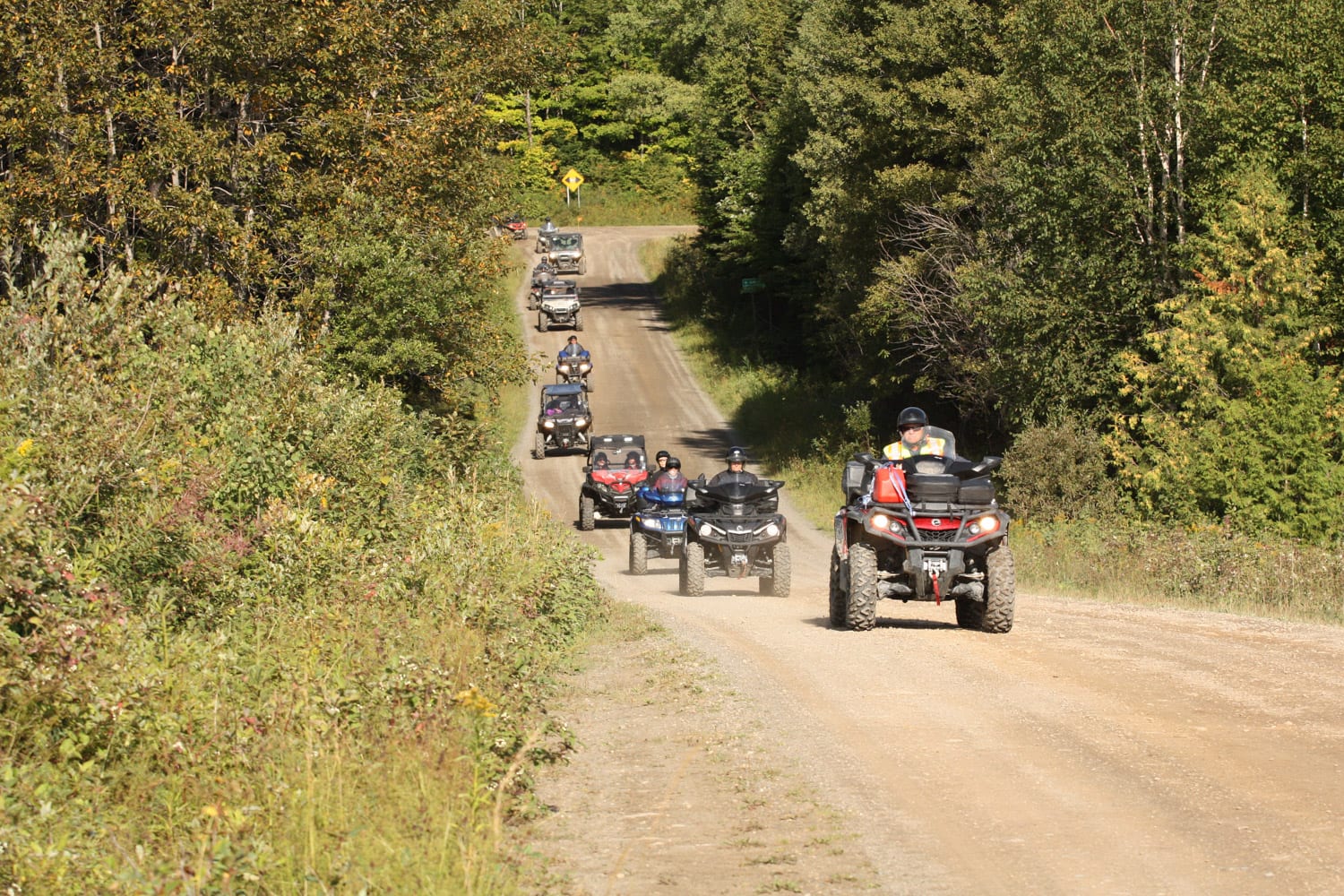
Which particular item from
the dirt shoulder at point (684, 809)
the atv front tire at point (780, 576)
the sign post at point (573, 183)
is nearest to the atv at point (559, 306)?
the sign post at point (573, 183)

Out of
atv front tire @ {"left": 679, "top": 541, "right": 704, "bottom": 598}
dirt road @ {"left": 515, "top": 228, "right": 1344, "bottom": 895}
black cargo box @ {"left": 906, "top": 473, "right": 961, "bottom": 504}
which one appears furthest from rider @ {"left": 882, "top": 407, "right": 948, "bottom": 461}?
atv front tire @ {"left": 679, "top": 541, "right": 704, "bottom": 598}

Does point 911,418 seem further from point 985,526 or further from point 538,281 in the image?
point 538,281

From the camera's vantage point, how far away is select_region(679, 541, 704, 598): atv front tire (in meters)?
19.5

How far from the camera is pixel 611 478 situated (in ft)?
105

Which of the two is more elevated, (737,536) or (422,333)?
(422,333)

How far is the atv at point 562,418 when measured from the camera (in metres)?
41.8

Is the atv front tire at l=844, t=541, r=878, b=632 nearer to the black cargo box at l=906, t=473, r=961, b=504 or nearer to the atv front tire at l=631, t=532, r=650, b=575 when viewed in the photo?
the black cargo box at l=906, t=473, r=961, b=504

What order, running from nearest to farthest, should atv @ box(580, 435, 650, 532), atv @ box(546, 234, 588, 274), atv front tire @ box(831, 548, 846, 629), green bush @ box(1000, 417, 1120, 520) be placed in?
atv front tire @ box(831, 548, 846, 629), green bush @ box(1000, 417, 1120, 520), atv @ box(580, 435, 650, 532), atv @ box(546, 234, 588, 274)

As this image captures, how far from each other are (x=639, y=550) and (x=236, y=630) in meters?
13.4

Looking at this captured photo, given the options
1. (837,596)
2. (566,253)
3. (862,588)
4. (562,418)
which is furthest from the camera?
(566,253)

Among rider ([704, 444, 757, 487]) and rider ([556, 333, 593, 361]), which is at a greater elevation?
rider ([556, 333, 593, 361])

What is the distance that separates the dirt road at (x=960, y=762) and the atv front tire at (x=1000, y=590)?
230mm

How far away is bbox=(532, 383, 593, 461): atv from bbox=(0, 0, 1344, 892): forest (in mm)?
3646

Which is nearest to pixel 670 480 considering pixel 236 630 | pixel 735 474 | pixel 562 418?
pixel 735 474
